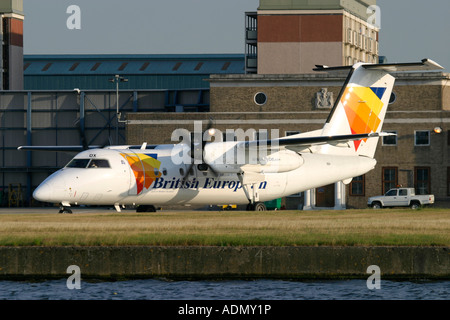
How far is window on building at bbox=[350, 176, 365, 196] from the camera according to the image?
64.1m

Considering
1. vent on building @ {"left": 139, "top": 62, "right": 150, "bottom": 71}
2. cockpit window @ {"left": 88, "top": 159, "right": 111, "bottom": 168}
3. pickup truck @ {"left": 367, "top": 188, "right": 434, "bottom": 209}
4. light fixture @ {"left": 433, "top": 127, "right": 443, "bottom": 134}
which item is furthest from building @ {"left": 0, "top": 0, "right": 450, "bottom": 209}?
vent on building @ {"left": 139, "top": 62, "right": 150, "bottom": 71}

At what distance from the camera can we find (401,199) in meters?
59.0

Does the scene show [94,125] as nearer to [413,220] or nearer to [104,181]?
[104,181]

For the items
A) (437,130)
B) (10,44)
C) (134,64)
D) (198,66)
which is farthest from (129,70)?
(437,130)

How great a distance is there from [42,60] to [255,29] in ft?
147

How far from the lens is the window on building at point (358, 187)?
64.1 m

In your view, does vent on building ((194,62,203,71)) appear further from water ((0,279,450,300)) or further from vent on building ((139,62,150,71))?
water ((0,279,450,300))

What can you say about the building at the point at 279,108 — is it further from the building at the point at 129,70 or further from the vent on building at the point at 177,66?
the vent on building at the point at 177,66

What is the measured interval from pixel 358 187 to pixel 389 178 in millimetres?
2546

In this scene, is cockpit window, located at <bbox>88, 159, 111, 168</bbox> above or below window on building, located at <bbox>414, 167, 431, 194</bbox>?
above

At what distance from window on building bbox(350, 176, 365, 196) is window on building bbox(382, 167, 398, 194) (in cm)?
167

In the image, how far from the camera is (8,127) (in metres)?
76.6

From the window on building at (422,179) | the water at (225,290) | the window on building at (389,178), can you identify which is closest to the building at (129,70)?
the window on building at (389,178)
